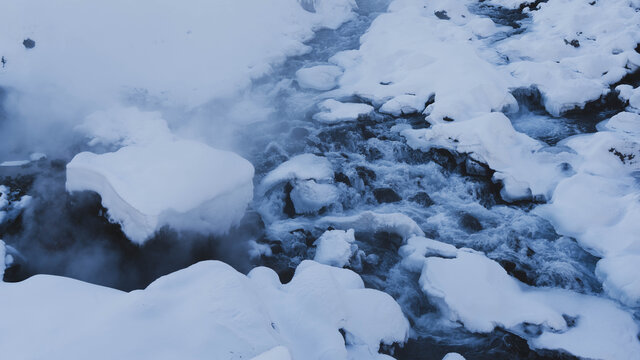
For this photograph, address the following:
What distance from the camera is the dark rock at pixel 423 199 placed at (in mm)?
7750

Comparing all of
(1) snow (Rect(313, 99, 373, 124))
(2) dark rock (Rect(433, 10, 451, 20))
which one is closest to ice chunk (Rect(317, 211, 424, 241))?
(1) snow (Rect(313, 99, 373, 124))

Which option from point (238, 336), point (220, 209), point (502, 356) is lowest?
point (502, 356)

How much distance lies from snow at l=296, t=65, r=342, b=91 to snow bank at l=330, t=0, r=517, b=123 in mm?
343

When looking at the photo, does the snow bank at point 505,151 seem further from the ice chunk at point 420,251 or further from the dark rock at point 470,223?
the ice chunk at point 420,251

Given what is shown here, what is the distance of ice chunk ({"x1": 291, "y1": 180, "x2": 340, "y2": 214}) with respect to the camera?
7.61 m

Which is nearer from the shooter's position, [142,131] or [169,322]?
[169,322]

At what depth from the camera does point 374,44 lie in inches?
546

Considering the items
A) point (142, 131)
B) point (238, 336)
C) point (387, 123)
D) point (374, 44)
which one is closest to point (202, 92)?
point (142, 131)

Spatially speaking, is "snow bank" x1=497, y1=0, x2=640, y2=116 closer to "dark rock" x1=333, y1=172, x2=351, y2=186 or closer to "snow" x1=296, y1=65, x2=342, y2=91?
"snow" x1=296, y1=65, x2=342, y2=91

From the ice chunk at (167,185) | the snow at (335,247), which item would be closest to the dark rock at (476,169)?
the snow at (335,247)

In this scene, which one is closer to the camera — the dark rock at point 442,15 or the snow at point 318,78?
the snow at point 318,78

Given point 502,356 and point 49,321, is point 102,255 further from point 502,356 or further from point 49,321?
point 502,356

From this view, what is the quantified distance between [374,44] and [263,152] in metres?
6.67

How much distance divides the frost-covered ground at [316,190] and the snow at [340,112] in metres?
0.06
